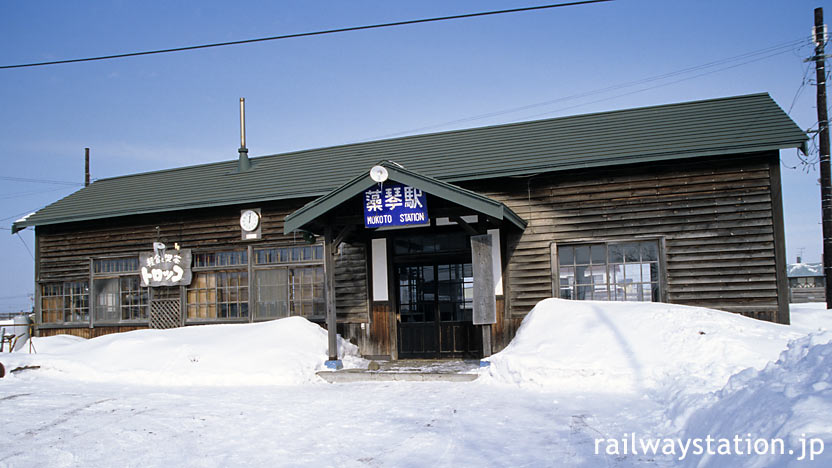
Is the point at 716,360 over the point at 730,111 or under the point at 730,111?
under

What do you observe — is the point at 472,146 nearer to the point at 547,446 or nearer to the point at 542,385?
the point at 542,385

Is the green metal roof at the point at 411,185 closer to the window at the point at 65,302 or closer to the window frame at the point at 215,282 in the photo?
the window frame at the point at 215,282

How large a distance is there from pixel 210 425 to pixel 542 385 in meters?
4.54

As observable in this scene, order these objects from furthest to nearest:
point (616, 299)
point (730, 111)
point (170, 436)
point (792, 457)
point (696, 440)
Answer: point (730, 111)
point (616, 299)
point (170, 436)
point (696, 440)
point (792, 457)

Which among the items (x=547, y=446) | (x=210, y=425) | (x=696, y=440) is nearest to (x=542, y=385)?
(x=547, y=446)

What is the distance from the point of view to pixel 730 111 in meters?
12.6

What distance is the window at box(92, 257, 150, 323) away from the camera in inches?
617

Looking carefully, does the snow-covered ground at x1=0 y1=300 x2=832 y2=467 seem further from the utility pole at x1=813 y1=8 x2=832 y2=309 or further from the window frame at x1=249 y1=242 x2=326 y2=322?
the utility pole at x1=813 y1=8 x2=832 y2=309

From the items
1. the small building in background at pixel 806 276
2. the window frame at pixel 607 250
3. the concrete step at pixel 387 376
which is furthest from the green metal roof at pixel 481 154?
the small building in background at pixel 806 276

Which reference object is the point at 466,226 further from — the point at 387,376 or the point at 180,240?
the point at 180,240

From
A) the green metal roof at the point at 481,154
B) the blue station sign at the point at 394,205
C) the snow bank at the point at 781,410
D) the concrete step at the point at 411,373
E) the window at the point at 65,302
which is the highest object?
the green metal roof at the point at 481,154

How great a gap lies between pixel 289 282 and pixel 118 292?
16.9 feet

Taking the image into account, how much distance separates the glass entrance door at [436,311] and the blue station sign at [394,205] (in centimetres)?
271

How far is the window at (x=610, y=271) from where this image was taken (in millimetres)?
11516
